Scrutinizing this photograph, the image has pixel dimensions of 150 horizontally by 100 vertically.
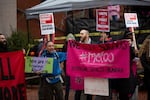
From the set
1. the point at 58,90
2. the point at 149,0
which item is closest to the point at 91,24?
the point at 149,0

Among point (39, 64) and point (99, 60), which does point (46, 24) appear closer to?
point (39, 64)

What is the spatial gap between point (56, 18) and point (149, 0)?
29.7 ft

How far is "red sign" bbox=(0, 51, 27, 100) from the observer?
9312 mm

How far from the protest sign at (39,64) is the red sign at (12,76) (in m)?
0.43

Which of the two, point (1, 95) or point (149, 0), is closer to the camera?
point (1, 95)

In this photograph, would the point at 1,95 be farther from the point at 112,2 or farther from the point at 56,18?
the point at 56,18

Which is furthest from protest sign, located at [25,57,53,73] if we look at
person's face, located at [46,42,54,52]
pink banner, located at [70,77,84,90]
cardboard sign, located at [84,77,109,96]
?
cardboard sign, located at [84,77,109,96]

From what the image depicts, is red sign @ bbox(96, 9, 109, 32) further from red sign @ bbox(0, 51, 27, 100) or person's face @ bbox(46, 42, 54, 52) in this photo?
red sign @ bbox(0, 51, 27, 100)

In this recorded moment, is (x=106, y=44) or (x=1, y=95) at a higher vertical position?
(x=106, y=44)

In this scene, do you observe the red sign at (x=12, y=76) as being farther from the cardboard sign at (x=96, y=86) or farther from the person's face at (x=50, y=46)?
the cardboard sign at (x=96, y=86)

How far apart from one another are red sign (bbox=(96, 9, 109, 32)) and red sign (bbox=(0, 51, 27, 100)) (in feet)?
6.51

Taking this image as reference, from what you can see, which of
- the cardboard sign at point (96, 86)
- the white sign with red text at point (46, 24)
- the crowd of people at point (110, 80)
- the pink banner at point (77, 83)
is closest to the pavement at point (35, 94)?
the white sign with red text at point (46, 24)

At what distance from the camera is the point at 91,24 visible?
17.7 meters

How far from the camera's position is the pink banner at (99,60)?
8.59 meters
